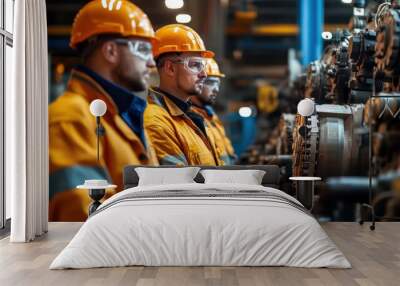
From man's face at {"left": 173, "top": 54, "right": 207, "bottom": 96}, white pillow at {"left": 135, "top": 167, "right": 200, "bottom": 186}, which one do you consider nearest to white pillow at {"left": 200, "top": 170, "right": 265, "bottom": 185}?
white pillow at {"left": 135, "top": 167, "right": 200, "bottom": 186}

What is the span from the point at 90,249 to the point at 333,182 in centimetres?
309

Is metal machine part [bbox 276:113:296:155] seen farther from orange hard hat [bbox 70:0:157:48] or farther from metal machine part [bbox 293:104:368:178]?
orange hard hat [bbox 70:0:157:48]

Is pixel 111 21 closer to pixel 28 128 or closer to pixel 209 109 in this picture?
pixel 209 109

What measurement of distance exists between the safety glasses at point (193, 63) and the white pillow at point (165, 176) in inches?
44.1

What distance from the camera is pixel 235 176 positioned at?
596 cm

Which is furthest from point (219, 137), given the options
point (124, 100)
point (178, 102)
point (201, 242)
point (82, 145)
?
point (201, 242)

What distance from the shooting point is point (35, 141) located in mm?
5734

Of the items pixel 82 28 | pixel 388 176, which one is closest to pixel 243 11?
pixel 82 28

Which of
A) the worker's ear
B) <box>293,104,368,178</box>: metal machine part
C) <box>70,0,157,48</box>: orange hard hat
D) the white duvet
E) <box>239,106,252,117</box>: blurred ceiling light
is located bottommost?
the white duvet

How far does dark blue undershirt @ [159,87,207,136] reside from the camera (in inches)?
259

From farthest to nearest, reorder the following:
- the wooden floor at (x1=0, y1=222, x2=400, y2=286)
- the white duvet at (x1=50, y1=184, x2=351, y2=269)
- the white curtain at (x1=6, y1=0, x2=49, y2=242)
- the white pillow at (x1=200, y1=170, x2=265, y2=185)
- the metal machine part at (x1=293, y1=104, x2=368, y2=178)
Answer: the metal machine part at (x1=293, y1=104, x2=368, y2=178) → the white pillow at (x1=200, y1=170, x2=265, y2=185) → the white curtain at (x1=6, y1=0, x2=49, y2=242) → the white duvet at (x1=50, y1=184, x2=351, y2=269) → the wooden floor at (x1=0, y1=222, x2=400, y2=286)

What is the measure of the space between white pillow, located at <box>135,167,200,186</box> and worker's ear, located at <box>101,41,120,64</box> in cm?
122

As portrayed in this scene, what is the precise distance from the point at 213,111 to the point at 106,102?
1.10 m

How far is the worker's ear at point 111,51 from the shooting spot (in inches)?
257
